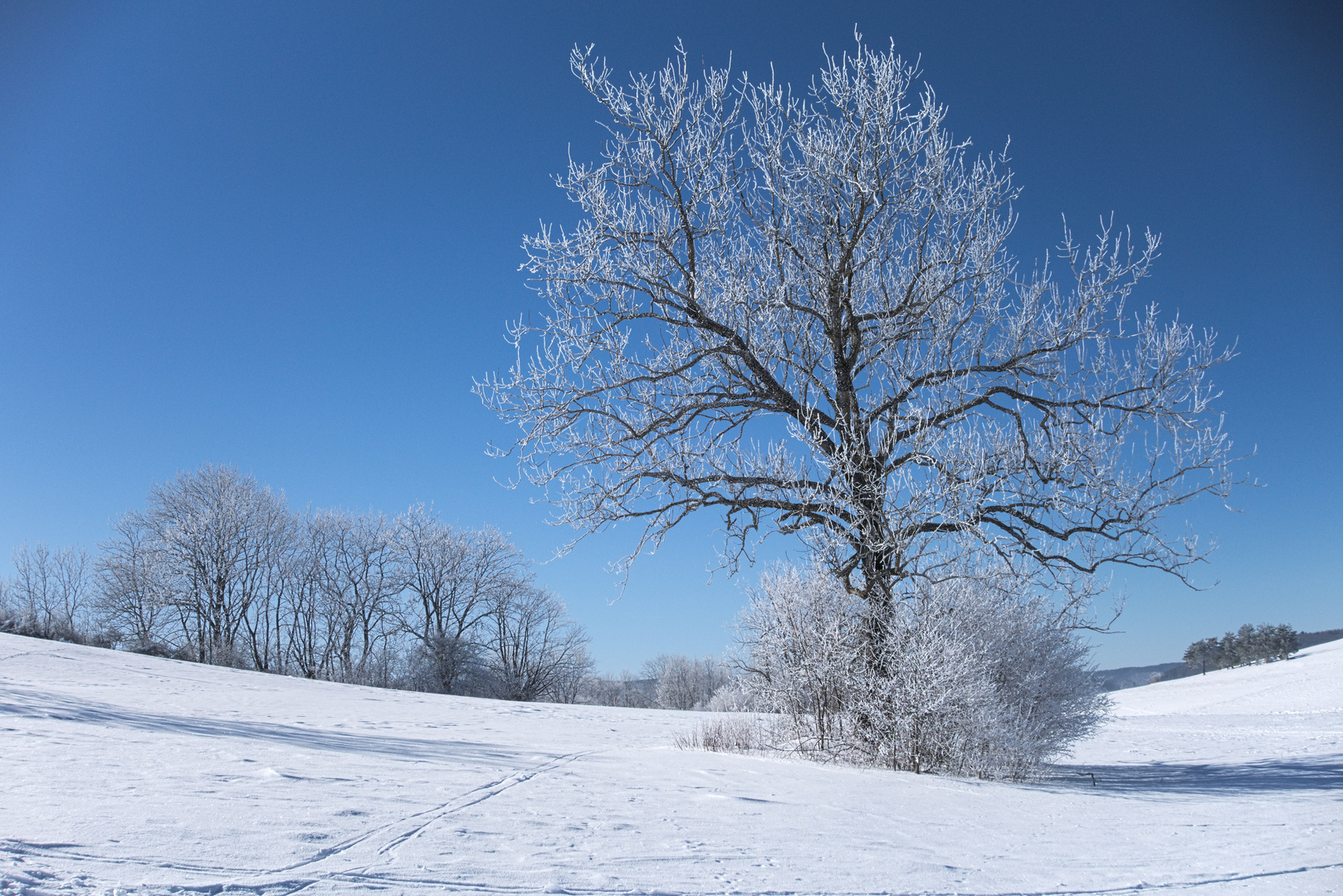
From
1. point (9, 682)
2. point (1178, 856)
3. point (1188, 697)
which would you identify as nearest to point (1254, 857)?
point (1178, 856)

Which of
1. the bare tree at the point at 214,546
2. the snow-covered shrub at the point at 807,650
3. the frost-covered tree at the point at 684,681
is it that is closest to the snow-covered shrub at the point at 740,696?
the snow-covered shrub at the point at 807,650

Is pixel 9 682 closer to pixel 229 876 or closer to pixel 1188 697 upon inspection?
pixel 229 876

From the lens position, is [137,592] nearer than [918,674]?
No

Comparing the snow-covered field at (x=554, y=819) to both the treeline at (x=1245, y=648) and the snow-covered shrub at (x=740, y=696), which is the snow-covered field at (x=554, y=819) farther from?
the treeline at (x=1245, y=648)

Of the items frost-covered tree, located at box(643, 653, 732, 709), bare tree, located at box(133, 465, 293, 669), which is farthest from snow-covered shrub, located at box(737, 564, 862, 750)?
frost-covered tree, located at box(643, 653, 732, 709)

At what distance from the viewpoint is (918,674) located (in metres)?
7.44

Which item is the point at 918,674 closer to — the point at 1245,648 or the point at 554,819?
the point at 554,819

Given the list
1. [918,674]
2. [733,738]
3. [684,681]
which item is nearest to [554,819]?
[918,674]

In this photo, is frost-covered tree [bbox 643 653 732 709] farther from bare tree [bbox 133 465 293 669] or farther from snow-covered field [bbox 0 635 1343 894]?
snow-covered field [bbox 0 635 1343 894]

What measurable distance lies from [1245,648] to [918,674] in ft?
211

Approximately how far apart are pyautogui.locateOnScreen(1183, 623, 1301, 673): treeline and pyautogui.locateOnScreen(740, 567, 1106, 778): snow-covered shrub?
51.2 m

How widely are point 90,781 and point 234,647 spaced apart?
121 feet

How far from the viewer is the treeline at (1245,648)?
51.0 m

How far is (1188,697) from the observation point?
3303cm
